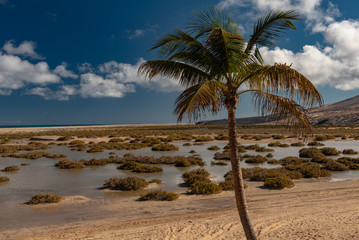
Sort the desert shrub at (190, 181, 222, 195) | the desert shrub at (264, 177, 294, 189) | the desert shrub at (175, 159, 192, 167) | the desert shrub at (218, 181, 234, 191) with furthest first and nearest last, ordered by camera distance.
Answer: the desert shrub at (175, 159, 192, 167) < the desert shrub at (264, 177, 294, 189) < the desert shrub at (218, 181, 234, 191) < the desert shrub at (190, 181, 222, 195)

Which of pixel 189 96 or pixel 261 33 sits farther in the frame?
pixel 261 33

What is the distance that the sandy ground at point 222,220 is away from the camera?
323 inches

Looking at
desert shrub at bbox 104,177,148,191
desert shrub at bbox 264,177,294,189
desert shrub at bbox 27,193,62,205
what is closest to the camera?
desert shrub at bbox 27,193,62,205

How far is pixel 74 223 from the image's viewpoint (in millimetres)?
9742

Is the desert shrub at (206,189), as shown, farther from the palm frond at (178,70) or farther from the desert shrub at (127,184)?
the palm frond at (178,70)

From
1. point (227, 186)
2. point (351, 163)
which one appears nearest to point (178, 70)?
point (227, 186)

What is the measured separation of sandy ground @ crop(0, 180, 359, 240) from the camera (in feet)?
26.9

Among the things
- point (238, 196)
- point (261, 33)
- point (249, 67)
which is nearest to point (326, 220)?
point (238, 196)

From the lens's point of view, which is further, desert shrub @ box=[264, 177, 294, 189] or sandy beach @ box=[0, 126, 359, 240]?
desert shrub @ box=[264, 177, 294, 189]

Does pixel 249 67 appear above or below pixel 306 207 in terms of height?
above

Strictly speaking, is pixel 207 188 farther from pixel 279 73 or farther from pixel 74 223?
pixel 279 73

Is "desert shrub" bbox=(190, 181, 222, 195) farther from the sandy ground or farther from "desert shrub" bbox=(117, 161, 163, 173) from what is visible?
"desert shrub" bbox=(117, 161, 163, 173)

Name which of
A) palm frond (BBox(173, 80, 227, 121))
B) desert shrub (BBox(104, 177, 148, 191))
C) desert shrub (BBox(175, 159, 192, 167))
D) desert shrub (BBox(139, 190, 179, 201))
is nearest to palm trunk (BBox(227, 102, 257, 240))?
palm frond (BBox(173, 80, 227, 121))

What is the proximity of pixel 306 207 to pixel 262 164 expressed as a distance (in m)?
12.3
